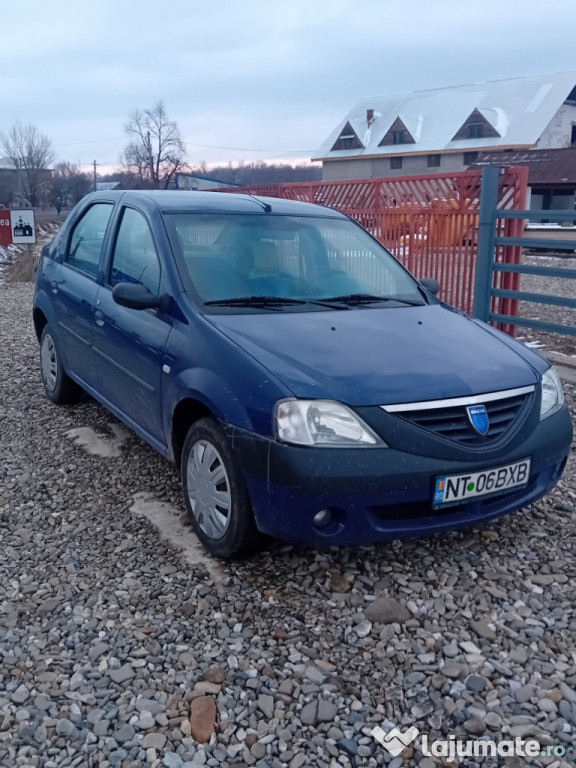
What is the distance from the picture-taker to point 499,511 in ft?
11.2

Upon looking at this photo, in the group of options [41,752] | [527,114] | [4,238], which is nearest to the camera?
[41,752]

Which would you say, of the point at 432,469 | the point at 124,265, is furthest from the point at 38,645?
the point at 124,265

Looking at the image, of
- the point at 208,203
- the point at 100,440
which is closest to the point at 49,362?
the point at 100,440

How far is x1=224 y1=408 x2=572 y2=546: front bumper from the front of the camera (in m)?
3.01

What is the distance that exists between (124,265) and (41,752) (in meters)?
2.94

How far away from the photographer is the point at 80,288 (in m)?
5.16

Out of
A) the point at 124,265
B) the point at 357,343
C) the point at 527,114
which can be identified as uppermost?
the point at 527,114

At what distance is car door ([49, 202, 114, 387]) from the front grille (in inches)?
102

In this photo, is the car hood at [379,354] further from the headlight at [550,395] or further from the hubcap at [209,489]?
the hubcap at [209,489]

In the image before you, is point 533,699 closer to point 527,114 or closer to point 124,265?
point 124,265

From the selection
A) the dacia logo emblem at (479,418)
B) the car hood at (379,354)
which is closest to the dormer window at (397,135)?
the car hood at (379,354)

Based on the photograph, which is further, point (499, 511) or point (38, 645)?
point (499, 511)
